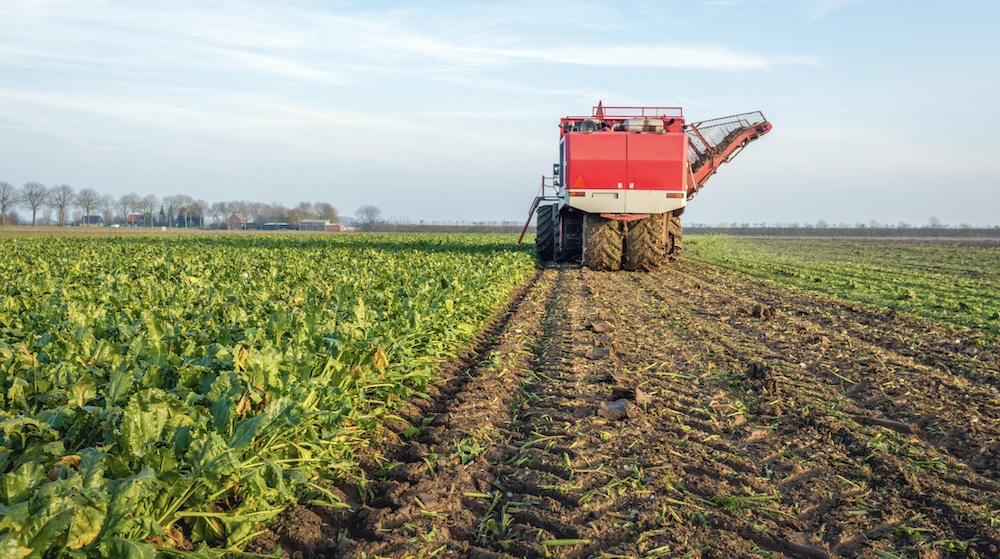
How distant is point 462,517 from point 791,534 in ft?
5.36

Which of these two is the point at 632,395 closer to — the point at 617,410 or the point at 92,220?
the point at 617,410

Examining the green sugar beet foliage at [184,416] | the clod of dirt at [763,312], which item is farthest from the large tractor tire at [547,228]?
the green sugar beet foliage at [184,416]

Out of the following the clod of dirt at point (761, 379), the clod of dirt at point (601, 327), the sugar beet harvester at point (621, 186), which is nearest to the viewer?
the clod of dirt at point (761, 379)

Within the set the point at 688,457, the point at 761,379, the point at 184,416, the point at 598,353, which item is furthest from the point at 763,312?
the point at 184,416

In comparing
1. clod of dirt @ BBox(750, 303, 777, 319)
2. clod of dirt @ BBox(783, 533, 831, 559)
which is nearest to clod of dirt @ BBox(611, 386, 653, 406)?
clod of dirt @ BBox(783, 533, 831, 559)

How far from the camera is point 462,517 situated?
3693 millimetres

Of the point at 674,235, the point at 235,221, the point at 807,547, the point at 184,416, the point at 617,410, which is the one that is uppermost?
the point at 235,221

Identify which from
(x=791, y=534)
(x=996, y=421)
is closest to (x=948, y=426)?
(x=996, y=421)

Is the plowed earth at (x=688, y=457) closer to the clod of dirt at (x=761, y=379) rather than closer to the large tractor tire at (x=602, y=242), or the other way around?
the clod of dirt at (x=761, y=379)

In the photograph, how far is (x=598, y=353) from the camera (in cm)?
782

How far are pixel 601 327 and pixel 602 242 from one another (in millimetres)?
8335

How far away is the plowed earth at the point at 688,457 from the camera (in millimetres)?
3482

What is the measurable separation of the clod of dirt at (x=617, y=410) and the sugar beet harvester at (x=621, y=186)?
1152 cm

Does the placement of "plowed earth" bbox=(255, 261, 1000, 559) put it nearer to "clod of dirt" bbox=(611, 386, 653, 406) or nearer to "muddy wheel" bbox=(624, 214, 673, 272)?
"clod of dirt" bbox=(611, 386, 653, 406)
